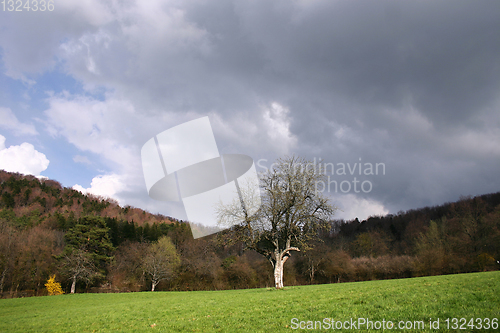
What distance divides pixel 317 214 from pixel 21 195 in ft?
403

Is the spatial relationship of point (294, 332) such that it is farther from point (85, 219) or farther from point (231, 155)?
point (85, 219)

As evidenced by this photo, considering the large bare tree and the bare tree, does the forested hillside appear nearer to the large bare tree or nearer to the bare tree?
the bare tree

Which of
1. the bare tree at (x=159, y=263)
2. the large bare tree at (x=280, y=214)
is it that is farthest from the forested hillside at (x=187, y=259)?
the large bare tree at (x=280, y=214)

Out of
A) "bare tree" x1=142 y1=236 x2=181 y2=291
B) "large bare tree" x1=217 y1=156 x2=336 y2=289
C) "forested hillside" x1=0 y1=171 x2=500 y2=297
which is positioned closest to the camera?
"large bare tree" x1=217 y1=156 x2=336 y2=289

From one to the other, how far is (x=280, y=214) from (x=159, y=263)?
141 feet

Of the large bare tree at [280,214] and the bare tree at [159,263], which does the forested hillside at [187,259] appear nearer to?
the bare tree at [159,263]

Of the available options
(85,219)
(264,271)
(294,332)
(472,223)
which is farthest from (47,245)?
(472,223)

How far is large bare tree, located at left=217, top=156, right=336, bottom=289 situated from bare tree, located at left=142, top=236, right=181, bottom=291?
39.0 meters

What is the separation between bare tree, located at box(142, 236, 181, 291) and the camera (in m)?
58.5

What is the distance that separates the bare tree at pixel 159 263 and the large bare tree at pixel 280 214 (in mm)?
38972

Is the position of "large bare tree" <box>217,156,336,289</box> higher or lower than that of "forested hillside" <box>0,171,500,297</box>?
higher

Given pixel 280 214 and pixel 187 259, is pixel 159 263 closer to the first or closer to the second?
pixel 187 259

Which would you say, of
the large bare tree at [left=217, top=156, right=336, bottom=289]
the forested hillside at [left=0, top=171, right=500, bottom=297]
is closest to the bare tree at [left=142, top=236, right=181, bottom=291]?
the forested hillside at [left=0, top=171, right=500, bottom=297]

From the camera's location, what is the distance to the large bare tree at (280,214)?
85.1 feet
